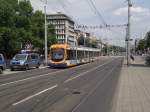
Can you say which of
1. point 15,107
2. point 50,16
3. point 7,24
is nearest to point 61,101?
point 15,107

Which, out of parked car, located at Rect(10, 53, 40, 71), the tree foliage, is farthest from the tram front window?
the tree foliage

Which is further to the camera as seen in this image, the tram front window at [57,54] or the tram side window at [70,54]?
the tram side window at [70,54]

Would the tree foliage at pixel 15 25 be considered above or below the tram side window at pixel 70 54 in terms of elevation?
above

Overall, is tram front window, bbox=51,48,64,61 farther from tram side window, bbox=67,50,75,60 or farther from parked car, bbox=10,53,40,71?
parked car, bbox=10,53,40,71

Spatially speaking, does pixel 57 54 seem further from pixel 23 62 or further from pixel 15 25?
pixel 15 25

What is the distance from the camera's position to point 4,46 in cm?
5344

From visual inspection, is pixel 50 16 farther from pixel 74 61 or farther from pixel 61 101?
pixel 61 101

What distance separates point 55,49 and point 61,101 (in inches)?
1318

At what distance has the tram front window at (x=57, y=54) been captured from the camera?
4772 cm

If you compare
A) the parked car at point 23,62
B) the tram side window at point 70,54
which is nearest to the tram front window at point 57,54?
the tram side window at point 70,54

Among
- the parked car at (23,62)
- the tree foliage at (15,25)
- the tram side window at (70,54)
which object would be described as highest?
the tree foliage at (15,25)

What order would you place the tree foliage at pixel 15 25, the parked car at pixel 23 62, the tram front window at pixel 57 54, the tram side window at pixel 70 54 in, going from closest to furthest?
the parked car at pixel 23 62
the tram front window at pixel 57 54
the tram side window at pixel 70 54
the tree foliage at pixel 15 25

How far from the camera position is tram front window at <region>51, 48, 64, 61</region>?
1879 inches

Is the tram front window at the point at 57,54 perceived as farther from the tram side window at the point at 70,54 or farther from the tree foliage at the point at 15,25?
the tree foliage at the point at 15,25
